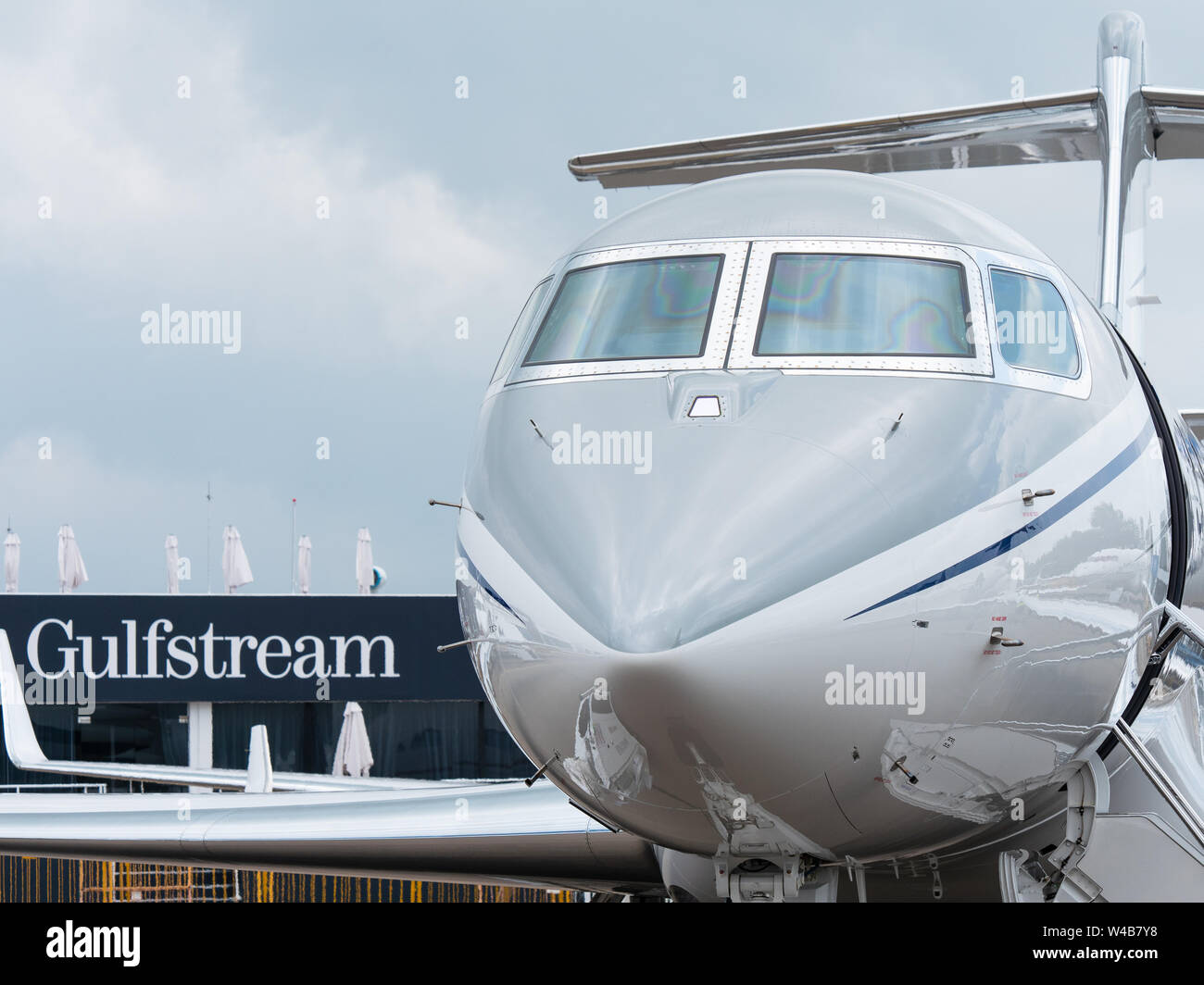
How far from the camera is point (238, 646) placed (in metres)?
31.8

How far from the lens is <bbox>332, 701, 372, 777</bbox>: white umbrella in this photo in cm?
2805

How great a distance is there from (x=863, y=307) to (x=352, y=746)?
78.5 feet

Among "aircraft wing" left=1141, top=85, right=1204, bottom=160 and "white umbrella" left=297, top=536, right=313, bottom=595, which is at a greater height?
"aircraft wing" left=1141, top=85, right=1204, bottom=160

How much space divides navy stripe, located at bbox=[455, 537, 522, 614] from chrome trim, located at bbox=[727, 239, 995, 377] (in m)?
1.11

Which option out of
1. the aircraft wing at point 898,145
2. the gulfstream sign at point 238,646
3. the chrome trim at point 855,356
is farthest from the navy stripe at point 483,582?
the gulfstream sign at point 238,646

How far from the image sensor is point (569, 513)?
485cm

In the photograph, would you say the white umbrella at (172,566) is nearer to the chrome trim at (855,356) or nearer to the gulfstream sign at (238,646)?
the gulfstream sign at (238,646)

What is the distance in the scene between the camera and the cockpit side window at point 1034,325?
5.70 m

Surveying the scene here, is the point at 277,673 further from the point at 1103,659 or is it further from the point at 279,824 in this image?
the point at 1103,659

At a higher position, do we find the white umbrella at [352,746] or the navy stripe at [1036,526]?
the navy stripe at [1036,526]

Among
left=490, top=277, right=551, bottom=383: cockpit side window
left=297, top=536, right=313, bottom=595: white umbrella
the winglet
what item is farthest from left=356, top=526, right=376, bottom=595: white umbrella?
left=490, top=277, right=551, bottom=383: cockpit side window

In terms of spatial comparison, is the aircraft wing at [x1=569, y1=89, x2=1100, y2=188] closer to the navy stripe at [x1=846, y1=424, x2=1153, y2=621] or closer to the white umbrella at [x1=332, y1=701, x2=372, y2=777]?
the navy stripe at [x1=846, y1=424, x2=1153, y2=621]

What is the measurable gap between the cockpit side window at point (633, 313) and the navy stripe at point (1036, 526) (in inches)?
47.0

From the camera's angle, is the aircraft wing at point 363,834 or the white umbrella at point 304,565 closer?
the aircraft wing at point 363,834
